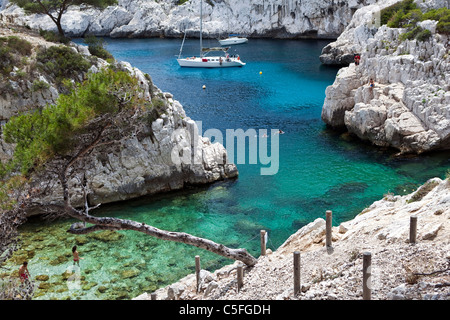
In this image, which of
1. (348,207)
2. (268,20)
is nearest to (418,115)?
(348,207)

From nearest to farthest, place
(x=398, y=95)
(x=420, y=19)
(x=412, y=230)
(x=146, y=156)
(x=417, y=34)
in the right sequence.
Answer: (x=412, y=230) < (x=146, y=156) < (x=398, y=95) < (x=417, y=34) < (x=420, y=19)

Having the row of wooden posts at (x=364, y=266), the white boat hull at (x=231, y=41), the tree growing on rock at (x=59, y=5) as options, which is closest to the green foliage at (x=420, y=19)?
the tree growing on rock at (x=59, y=5)

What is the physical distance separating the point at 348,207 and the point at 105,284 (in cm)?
1452

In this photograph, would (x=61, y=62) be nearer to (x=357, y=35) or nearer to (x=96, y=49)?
(x=96, y=49)

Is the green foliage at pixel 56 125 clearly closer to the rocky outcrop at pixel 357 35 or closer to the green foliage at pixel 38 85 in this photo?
the green foliage at pixel 38 85

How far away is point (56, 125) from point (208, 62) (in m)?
55.7

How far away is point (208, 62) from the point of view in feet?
225

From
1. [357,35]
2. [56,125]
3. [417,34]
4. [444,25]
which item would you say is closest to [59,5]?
[56,125]

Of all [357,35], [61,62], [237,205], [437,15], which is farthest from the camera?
[357,35]

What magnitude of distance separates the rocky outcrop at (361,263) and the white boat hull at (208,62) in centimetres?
5285

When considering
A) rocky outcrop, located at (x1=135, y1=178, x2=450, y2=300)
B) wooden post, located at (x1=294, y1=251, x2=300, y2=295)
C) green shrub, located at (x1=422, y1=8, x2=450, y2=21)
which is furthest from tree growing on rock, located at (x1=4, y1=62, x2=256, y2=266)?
green shrub, located at (x1=422, y1=8, x2=450, y2=21)

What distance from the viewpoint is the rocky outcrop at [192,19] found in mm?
95000

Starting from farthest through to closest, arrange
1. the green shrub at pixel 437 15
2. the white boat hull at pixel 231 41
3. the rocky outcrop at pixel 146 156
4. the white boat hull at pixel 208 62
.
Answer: the white boat hull at pixel 231 41, the white boat hull at pixel 208 62, the green shrub at pixel 437 15, the rocky outcrop at pixel 146 156
